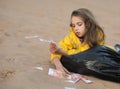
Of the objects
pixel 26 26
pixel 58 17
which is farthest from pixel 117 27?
pixel 26 26

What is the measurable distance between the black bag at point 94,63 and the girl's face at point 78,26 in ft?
0.81

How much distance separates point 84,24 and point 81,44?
0.78 feet

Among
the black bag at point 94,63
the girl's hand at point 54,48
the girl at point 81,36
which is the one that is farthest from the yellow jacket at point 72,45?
the girl's hand at point 54,48

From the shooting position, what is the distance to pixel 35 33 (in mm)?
5926

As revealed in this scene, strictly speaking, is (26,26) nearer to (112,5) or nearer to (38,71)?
(38,71)

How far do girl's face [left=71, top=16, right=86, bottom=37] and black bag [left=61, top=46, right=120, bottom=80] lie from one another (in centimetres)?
25

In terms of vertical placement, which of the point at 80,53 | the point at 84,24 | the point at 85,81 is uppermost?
the point at 84,24

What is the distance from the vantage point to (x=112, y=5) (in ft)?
34.8

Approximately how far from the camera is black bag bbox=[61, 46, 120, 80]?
4035 millimetres

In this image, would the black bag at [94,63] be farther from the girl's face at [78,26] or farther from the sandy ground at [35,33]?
the girl's face at [78,26]

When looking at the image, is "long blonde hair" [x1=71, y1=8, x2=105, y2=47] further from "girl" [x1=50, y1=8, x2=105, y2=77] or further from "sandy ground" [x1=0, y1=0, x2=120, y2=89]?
"sandy ground" [x1=0, y1=0, x2=120, y2=89]

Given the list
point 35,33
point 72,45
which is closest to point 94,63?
point 72,45

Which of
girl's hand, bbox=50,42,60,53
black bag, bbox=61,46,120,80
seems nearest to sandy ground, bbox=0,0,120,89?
black bag, bbox=61,46,120,80

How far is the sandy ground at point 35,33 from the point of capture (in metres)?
3.80
